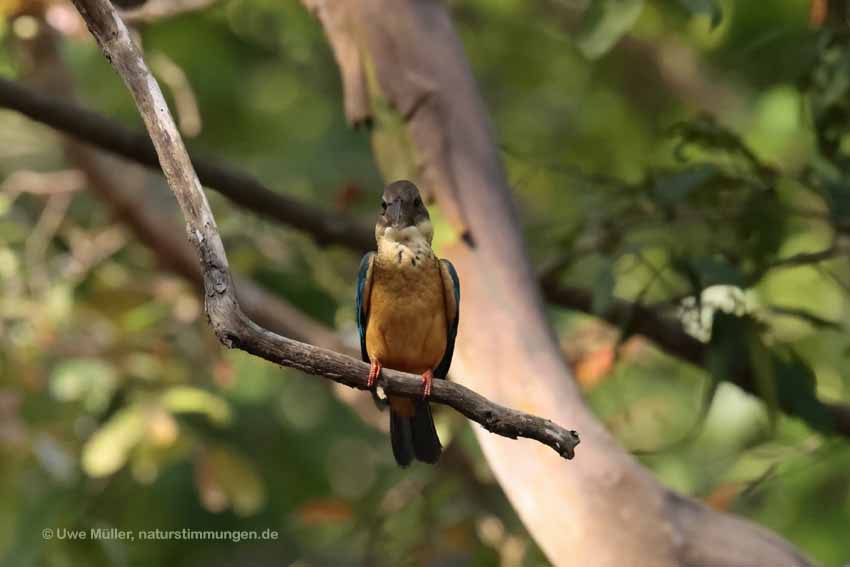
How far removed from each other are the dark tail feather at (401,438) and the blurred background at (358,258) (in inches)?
36.8

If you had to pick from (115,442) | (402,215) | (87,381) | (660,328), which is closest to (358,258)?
(87,381)

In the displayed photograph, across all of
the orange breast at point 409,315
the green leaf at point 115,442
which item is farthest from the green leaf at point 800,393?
the green leaf at point 115,442

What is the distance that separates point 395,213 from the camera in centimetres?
371

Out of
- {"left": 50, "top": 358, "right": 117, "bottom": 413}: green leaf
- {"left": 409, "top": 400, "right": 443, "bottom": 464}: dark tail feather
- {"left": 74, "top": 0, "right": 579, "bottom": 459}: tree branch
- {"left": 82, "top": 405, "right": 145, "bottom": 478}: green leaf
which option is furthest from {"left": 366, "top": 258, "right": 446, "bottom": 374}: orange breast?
{"left": 50, "top": 358, "right": 117, "bottom": 413}: green leaf

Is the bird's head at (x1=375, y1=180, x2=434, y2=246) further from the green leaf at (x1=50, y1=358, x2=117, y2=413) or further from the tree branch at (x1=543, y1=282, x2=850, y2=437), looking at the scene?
the green leaf at (x1=50, y1=358, x2=117, y2=413)

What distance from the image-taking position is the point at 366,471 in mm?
10023

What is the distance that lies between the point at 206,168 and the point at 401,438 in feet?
5.47

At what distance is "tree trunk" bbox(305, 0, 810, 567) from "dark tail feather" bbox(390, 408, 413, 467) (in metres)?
0.29

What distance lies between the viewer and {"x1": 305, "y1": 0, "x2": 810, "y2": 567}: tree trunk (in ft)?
12.8

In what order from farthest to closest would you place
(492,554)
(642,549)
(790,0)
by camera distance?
(790,0)
(492,554)
(642,549)

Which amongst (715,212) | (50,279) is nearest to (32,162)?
(50,279)

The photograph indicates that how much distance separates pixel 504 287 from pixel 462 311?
167 millimetres

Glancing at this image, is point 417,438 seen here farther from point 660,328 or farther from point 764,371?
point 660,328

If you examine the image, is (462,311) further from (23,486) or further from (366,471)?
(366,471)
